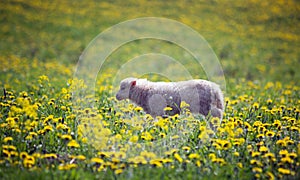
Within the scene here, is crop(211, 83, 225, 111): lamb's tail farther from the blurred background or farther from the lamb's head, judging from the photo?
the blurred background

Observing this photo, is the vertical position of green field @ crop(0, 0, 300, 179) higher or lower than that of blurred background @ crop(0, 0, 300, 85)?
lower

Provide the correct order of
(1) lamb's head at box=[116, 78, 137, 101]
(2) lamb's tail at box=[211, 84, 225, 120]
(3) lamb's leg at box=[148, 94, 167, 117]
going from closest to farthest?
(2) lamb's tail at box=[211, 84, 225, 120] < (3) lamb's leg at box=[148, 94, 167, 117] < (1) lamb's head at box=[116, 78, 137, 101]

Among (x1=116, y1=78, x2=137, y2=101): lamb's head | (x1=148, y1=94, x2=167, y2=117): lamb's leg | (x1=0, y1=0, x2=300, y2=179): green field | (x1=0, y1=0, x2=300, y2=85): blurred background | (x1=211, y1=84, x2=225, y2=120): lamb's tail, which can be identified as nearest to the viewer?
(x1=0, y1=0, x2=300, y2=179): green field

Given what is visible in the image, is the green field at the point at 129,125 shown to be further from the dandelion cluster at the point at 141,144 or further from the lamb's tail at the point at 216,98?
the lamb's tail at the point at 216,98

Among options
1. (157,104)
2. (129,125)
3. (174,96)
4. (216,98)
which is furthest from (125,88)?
(216,98)

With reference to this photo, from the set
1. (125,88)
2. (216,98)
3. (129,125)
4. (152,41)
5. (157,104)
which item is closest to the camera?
(129,125)

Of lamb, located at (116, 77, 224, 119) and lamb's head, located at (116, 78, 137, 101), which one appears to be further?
lamb's head, located at (116, 78, 137, 101)

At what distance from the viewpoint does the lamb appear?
564 cm

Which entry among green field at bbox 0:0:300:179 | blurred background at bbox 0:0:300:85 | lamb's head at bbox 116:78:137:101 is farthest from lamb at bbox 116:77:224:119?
blurred background at bbox 0:0:300:85

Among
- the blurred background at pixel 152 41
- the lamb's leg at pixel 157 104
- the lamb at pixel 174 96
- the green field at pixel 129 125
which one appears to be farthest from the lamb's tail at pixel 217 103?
the blurred background at pixel 152 41

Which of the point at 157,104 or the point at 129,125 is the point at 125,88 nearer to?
the point at 157,104

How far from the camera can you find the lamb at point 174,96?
564 centimetres

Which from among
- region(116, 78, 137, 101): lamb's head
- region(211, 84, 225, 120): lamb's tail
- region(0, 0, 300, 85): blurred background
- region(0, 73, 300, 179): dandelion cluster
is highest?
region(0, 0, 300, 85): blurred background

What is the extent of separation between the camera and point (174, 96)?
6035 mm
